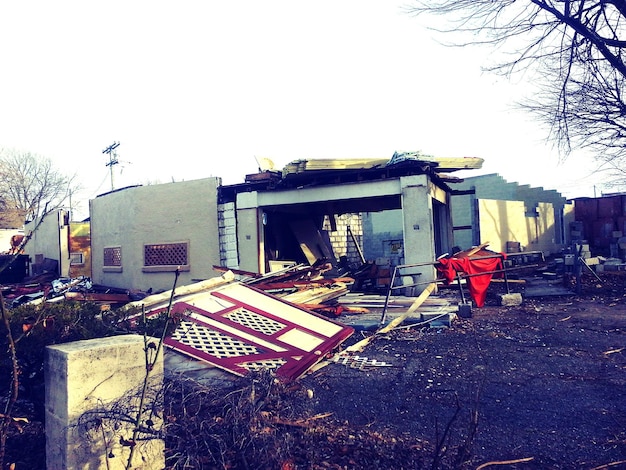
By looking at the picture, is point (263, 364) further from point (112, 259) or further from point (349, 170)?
point (112, 259)

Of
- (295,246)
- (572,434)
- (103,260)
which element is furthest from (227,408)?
(103,260)

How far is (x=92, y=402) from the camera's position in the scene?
2521 millimetres

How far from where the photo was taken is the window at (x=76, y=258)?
2005 centimetres

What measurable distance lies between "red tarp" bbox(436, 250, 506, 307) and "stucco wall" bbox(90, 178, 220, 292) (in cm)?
728

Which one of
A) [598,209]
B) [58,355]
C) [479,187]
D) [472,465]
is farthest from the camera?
[479,187]

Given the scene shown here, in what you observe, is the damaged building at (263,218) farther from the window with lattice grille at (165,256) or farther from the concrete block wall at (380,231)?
the concrete block wall at (380,231)

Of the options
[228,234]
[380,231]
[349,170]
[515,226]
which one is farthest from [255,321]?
[380,231]

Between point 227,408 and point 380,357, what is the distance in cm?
281

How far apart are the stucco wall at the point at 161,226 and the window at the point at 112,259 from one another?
15 centimetres

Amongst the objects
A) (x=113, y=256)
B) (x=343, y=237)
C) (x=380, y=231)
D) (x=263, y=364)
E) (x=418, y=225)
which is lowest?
(x=263, y=364)

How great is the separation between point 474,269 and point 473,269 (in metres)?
0.03

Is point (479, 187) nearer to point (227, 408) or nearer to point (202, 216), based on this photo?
point (202, 216)

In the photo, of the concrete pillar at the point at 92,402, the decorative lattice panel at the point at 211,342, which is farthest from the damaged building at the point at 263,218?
the concrete pillar at the point at 92,402

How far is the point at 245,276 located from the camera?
1115cm
